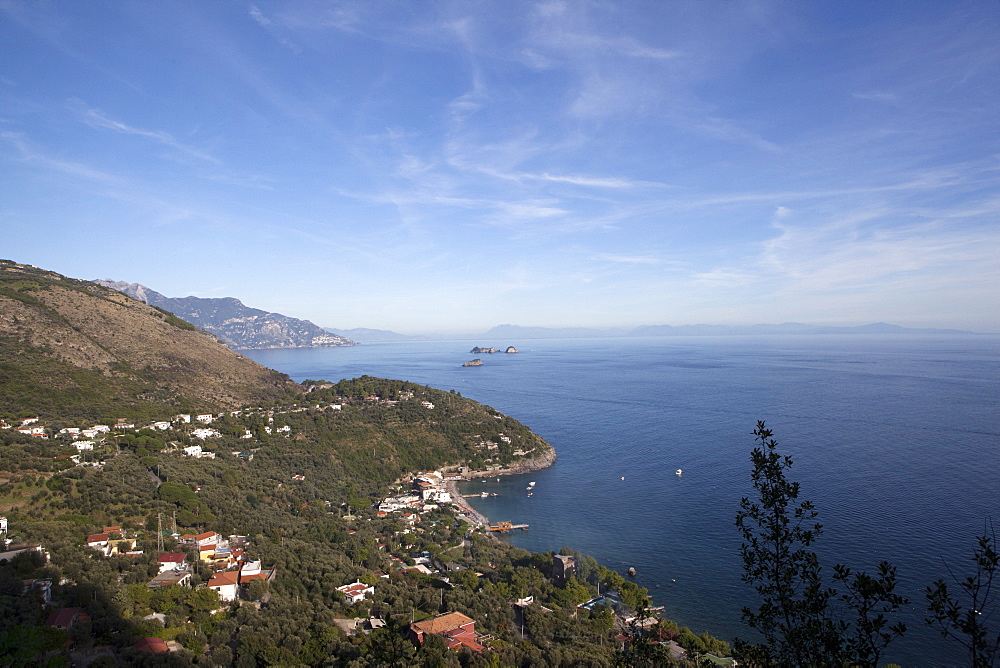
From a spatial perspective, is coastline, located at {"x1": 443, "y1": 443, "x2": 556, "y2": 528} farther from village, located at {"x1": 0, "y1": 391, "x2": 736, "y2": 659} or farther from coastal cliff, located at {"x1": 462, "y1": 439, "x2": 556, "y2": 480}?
village, located at {"x1": 0, "y1": 391, "x2": 736, "y2": 659}

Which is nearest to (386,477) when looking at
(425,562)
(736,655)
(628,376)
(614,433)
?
(425,562)

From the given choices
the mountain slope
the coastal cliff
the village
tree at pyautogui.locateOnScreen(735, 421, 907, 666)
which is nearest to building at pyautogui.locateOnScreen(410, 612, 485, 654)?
the village

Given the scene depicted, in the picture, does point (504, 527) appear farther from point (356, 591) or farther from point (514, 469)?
point (356, 591)

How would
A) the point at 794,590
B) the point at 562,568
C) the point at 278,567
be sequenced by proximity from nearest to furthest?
the point at 794,590 < the point at 278,567 < the point at 562,568

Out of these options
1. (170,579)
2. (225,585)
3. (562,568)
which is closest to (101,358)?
(170,579)

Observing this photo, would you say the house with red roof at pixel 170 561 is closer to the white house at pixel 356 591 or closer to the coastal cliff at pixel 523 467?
the white house at pixel 356 591
